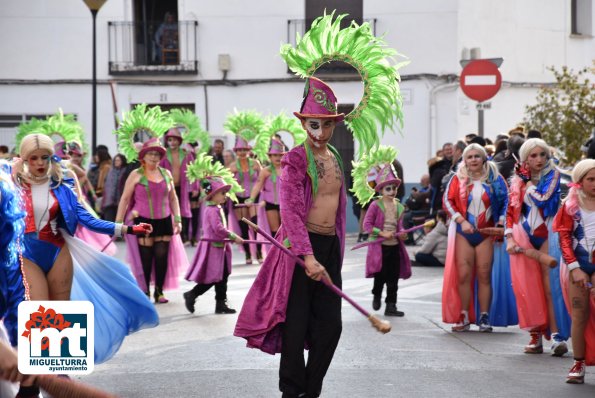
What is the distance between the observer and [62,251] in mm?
8398

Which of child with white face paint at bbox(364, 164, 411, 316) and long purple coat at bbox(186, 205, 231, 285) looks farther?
long purple coat at bbox(186, 205, 231, 285)

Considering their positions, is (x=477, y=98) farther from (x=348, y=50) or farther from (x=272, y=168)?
(x=348, y=50)

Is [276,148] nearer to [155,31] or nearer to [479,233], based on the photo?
[479,233]

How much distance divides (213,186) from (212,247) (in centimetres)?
71

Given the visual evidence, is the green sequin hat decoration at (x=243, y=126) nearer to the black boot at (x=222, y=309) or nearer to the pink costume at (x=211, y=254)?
the pink costume at (x=211, y=254)

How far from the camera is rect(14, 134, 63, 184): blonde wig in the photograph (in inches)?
320

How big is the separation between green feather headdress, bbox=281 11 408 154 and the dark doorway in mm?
23362

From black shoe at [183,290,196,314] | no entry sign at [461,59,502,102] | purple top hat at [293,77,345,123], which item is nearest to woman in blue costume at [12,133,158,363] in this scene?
purple top hat at [293,77,345,123]

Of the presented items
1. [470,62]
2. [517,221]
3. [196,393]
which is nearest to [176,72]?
[470,62]

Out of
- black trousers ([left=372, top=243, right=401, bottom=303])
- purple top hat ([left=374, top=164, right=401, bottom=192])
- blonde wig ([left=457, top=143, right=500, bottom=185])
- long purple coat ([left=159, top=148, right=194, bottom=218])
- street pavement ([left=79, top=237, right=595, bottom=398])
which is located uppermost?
blonde wig ([left=457, top=143, right=500, bottom=185])

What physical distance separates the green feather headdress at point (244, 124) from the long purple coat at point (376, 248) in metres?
7.22

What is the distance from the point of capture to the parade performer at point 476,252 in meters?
11.5

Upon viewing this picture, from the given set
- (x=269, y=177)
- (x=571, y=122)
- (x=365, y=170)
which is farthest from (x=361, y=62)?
(x=571, y=122)

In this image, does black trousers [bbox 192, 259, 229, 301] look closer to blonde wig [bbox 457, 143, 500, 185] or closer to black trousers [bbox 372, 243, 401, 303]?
black trousers [bbox 372, 243, 401, 303]
